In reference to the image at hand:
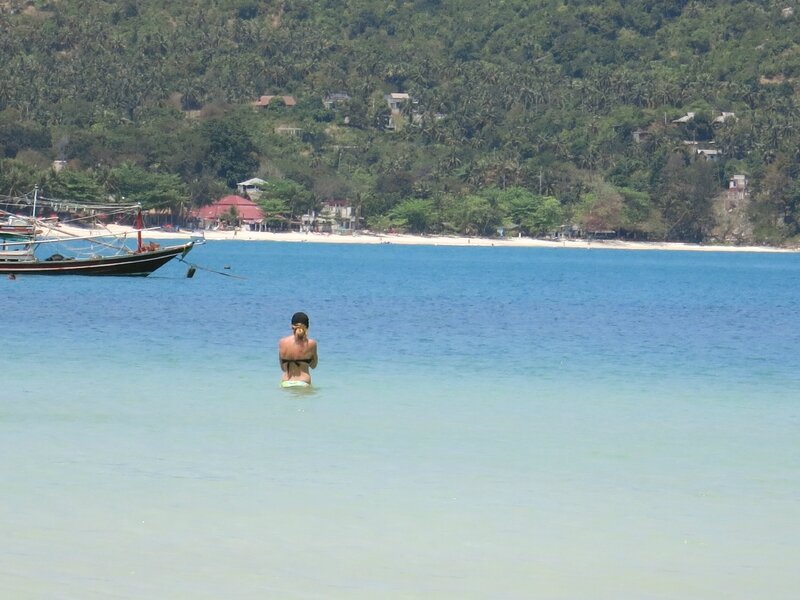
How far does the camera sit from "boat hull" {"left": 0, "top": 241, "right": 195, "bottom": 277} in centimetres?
6206

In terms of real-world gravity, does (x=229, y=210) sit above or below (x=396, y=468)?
above

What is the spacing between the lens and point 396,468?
655 inches

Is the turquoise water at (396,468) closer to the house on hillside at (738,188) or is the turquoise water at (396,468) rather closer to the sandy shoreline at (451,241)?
the sandy shoreline at (451,241)

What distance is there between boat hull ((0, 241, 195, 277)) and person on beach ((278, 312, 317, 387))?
40759 mm

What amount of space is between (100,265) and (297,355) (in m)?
44.2

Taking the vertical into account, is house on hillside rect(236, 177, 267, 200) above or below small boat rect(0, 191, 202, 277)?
above

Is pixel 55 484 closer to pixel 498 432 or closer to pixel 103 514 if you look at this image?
pixel 103 514

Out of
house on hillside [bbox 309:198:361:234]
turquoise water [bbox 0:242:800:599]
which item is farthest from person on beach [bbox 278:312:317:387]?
house on hillside [bbox 309:198:361:234]

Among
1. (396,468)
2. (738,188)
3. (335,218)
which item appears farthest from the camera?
(738,188)

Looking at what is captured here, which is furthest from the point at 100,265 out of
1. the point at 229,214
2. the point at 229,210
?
the point at 229,210

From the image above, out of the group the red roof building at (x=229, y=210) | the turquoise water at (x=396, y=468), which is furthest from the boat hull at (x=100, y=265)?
the red roof building at (x=229, y=210)

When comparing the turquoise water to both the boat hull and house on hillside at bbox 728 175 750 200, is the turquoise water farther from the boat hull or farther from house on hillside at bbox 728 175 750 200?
house on hillside at bbox 728 175 750 200

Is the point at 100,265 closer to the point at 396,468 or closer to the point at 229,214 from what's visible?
the point at 396,468

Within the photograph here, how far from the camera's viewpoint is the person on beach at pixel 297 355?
68.6 feet
